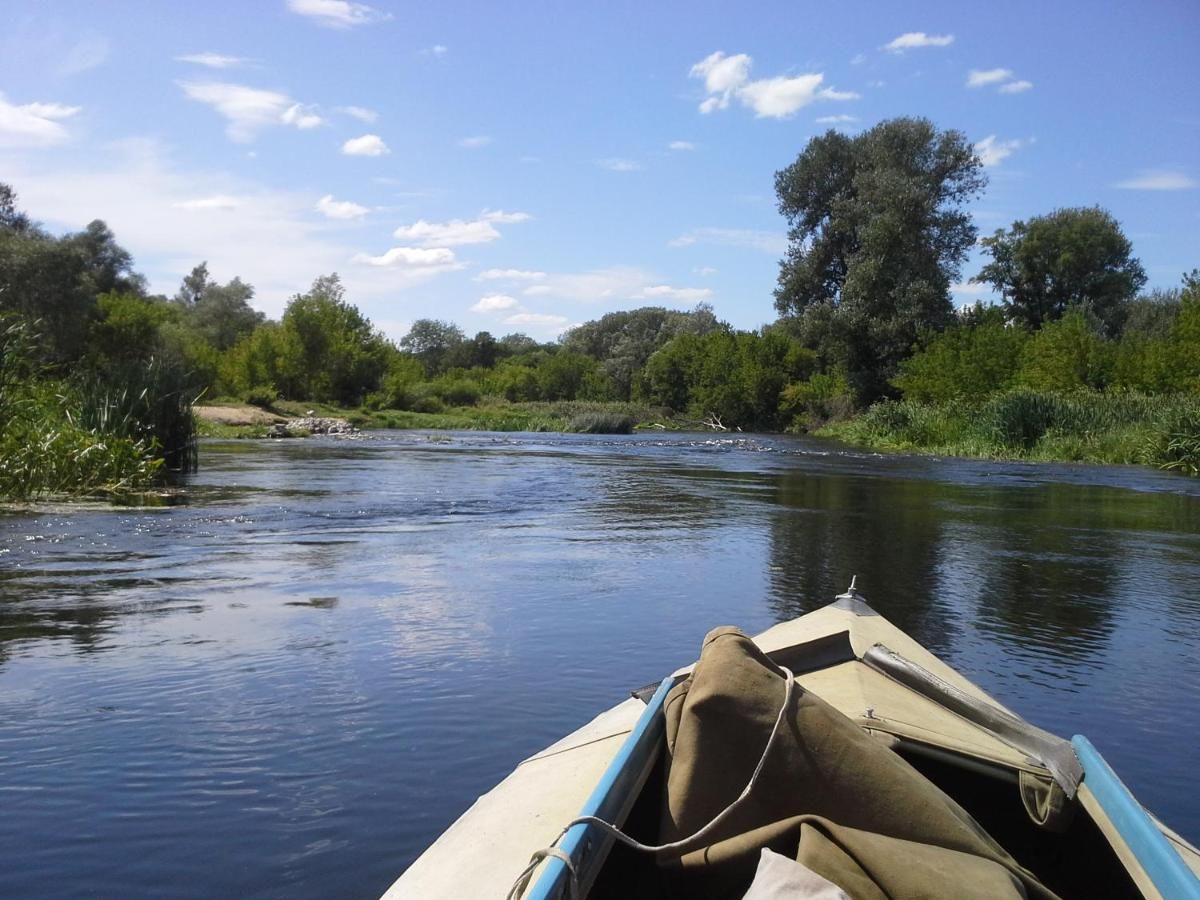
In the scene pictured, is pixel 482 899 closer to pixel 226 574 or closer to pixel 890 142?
pixel 226 574

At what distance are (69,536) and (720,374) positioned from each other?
5671 cm

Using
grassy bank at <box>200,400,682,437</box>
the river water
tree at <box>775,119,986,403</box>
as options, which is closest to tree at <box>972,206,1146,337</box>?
tree at <box>775,119,986,403</box>

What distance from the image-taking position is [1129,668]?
24.1 ft

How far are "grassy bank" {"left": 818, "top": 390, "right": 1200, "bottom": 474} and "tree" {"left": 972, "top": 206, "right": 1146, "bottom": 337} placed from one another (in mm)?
30582

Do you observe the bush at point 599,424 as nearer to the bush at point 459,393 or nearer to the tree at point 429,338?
the bush at point 459,393

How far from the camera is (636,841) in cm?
268

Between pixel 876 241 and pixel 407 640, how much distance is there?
147ft

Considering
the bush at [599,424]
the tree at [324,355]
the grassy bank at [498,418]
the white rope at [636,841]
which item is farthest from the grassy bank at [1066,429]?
the tree at [324,355]

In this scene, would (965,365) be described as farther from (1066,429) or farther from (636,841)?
(636,841)

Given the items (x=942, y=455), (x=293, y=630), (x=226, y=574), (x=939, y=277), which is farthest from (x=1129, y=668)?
(x=939, y=277)

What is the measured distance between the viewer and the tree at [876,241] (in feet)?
161

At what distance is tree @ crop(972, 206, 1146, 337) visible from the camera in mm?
64688

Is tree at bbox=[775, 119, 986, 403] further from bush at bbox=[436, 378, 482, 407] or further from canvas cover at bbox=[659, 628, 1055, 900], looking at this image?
canvas cover at bbox=[659, 628, 1055, 900]

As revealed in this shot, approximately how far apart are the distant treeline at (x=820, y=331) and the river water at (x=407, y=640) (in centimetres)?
610
